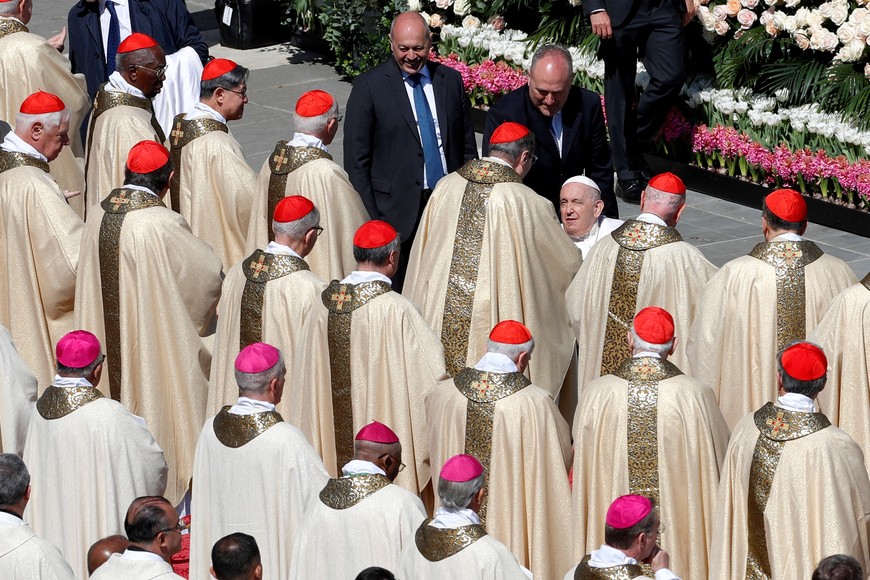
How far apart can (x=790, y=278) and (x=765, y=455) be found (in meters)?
1.48

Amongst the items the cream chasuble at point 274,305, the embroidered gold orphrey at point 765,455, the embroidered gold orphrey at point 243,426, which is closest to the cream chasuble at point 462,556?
the embroidered gold orphrey at point 243,426

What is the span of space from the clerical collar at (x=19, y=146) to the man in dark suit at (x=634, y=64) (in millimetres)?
4577

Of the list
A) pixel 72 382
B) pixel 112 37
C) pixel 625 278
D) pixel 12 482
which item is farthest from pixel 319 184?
pixel 12 482

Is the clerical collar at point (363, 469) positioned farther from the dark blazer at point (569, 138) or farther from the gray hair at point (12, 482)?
the dark blazer at point (569, 138)

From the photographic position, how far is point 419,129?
977cm

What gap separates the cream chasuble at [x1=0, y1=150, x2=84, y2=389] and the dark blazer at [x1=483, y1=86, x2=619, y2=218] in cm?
244

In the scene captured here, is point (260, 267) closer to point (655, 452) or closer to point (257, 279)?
point (257, 279)

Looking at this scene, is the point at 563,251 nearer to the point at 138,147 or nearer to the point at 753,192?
the point at 138,147

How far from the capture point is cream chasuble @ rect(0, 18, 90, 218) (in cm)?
1118

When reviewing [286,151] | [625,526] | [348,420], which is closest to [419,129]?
[286,151]

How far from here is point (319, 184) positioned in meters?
9.29

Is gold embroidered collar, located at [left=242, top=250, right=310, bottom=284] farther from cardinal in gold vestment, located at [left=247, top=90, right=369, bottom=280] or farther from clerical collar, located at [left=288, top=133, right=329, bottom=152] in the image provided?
clerical collar, located at [left=288, top=133, right=329, bottom=152]

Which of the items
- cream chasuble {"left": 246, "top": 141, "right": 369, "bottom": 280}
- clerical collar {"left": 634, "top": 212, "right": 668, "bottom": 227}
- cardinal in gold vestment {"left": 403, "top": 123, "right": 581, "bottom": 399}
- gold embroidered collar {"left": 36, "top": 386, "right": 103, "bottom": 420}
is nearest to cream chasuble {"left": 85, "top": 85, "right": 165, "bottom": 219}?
cream chasuble {"left": 246, "top": 141, "right": 369, "bottom": 280}

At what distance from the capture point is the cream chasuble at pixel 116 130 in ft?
33.7
